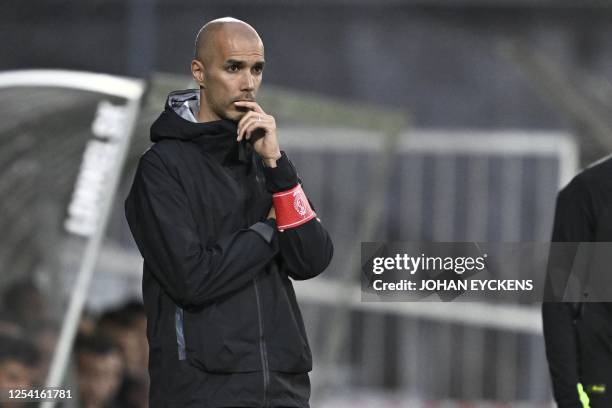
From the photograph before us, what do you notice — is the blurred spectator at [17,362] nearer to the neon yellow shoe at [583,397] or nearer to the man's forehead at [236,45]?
the neon yellow shoe at [583,397]

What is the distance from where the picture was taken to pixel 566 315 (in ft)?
15.2

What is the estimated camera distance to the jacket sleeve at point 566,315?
4578mm

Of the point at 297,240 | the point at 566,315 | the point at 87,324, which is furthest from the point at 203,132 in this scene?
the point at 87,324

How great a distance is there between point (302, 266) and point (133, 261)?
583cm

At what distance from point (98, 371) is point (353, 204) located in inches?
101

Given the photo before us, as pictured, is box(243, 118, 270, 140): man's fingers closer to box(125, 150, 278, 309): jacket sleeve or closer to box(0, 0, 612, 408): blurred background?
box(125, 150, 278, 309): jacket sleeve

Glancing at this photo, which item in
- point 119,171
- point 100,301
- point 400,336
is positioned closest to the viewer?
point 119,171

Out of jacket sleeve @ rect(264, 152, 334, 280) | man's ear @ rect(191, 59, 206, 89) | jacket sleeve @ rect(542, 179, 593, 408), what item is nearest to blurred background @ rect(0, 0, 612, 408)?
jacket sleeve @ rect(542, 179, 593, 408)

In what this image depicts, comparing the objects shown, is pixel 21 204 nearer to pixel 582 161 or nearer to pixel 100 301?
pixel 100 301

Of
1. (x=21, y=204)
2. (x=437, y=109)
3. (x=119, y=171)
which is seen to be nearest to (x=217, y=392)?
(x=119, y=171)

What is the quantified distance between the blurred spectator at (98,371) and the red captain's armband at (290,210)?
4101 millimetres

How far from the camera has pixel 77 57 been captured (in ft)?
55.6

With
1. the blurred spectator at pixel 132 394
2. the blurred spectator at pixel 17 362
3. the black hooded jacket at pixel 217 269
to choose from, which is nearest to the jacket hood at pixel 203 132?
the black hooded jacket at pixel 217 269

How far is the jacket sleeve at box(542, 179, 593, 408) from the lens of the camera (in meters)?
4.58
